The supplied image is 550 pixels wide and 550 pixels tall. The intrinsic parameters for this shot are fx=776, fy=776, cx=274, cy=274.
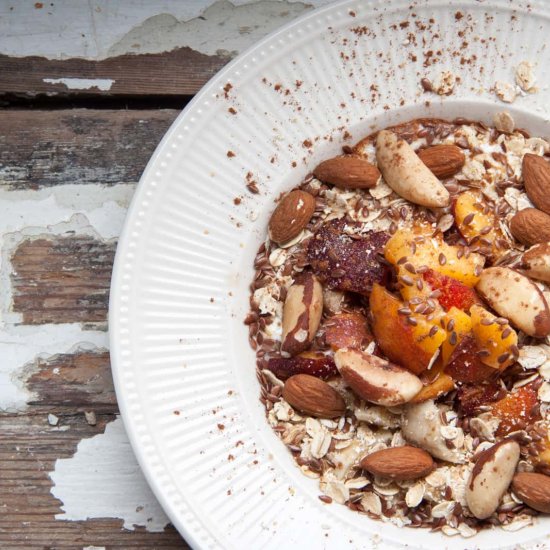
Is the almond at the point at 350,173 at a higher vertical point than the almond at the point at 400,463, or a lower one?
higher

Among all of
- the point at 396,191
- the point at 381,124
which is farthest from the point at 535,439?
the point at 381,124

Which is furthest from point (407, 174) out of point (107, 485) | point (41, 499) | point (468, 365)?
point (41, 499)

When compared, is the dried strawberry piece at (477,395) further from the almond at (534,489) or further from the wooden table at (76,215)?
the wooden table at (76,215)

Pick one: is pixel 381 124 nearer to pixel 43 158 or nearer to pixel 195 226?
pixel 195 226

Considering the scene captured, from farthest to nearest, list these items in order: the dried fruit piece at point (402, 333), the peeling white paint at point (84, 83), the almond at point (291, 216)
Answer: the peeling white paint at point (84, 83), the almond at point (291, 216), the dried fruit piece at point (402, 333)

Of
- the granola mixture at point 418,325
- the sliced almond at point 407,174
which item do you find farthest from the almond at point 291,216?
the sliced almond at point 407,174

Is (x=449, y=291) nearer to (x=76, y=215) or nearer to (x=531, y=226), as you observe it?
(x=531, y=226)

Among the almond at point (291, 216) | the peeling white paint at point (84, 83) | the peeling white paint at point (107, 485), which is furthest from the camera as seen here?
the peeling white paint at point (84, 83)
